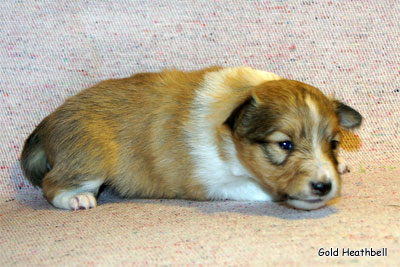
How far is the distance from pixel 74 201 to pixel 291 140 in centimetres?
167

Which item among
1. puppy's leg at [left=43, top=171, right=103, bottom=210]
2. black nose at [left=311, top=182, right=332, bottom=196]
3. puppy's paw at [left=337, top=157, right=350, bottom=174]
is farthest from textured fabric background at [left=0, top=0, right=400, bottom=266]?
black nose at [left=311, top=182, right=332, bottom=196]

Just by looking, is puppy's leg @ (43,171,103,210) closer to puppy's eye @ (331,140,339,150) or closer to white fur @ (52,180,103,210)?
white fur @ (52,180,103,210)

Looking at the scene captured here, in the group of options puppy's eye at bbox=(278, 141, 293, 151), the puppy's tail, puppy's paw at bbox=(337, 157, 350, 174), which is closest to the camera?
puppy's eye at bbox=(278, 141, 293, 151)

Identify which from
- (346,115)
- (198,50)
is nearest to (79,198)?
(198,50)

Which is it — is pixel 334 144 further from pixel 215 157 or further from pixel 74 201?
pixel 74 201

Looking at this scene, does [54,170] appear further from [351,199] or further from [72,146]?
[351,199]

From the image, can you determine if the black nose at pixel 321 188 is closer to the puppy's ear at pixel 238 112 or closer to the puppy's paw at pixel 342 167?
the puppy's ear at pixel 238 112

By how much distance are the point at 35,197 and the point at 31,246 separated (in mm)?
1563

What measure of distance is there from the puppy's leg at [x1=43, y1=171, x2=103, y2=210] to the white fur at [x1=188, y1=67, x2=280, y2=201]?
32.8 inches

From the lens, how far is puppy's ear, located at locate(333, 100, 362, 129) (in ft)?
13.5

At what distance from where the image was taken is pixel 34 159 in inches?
184

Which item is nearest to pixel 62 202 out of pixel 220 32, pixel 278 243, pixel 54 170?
pixel 54 170

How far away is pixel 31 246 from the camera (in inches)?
137

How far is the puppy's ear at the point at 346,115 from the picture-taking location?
4.12 metres
